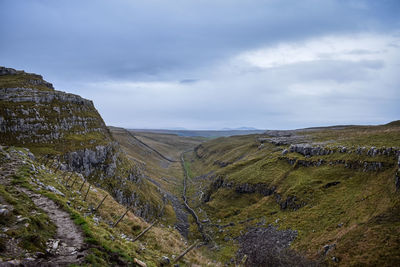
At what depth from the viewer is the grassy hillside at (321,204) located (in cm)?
2741

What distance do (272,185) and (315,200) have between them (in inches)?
604

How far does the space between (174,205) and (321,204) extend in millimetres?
49696

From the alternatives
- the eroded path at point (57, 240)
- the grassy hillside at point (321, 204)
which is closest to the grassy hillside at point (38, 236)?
the eroded path at point (57, 240)

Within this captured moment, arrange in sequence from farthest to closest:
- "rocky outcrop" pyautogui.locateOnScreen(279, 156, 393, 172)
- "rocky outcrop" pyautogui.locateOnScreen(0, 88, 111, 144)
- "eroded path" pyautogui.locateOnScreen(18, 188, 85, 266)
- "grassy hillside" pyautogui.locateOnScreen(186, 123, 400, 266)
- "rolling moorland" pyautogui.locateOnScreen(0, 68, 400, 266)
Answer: "rocky outcrop" pyautogui.locateOnScreen(279, 156, 393, 172), "rocky outcrop" pyautogui.locateOnScreen(0, 88, 111, 144), "grassy hillside" pyautogui.locateOnScreen(186, 123, 400, 266), "rolling moorland" pyautogui.locateOnScreen(0, 68, 400, 266), "eroded path" pyautogui.locateOnScreen(18, 188, 85, 266)

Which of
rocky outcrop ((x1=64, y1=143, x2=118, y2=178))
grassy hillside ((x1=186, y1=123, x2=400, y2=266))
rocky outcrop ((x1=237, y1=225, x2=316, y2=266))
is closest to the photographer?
grassy hillside ((x1=186, y1=123, x2=400, y2=266))

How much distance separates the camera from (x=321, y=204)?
44938mm

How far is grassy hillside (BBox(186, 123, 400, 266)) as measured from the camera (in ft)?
89.9

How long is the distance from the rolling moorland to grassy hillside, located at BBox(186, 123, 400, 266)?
0.24 m

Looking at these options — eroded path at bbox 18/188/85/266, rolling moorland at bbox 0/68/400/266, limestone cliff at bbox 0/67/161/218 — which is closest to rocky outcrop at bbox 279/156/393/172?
rolling moorland at bbox 0/68/400/266

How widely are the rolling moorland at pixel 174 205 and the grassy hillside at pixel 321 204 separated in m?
0.24

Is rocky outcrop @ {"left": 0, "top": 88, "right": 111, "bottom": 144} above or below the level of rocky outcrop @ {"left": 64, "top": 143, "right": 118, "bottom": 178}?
above

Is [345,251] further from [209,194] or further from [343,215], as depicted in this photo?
[209,194]

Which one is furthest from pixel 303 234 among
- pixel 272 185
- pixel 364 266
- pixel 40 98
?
pixel 40 98

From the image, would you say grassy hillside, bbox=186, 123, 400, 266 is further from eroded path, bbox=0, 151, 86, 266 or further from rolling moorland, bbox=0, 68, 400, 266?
eroded path, bbox=0, 151, 86, 266
